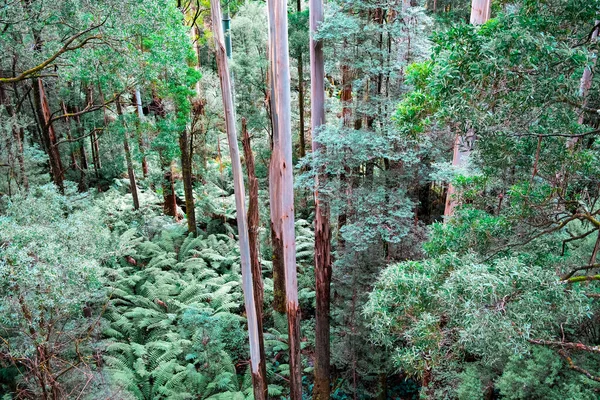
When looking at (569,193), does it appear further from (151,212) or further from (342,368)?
(151,212)

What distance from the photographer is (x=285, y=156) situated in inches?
223

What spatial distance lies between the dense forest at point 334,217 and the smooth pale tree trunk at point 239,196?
1.2 inches

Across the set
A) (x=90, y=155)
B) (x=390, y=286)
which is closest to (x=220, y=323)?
(x=390, y=286)

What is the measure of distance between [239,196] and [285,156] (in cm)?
93

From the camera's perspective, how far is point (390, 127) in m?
5.94

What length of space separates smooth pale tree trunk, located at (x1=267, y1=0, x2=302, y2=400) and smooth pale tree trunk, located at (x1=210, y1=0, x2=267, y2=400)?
0.59 meters

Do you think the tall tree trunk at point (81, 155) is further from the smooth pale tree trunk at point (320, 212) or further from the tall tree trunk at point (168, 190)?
the smooth pale tree trunk at point (320, 212)

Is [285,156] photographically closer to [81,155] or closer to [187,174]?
[187,174]

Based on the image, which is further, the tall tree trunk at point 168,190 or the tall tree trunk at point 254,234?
the tall tree trunk at point 168,190

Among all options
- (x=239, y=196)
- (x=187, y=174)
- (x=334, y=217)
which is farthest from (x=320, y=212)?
(x=187, y=174)

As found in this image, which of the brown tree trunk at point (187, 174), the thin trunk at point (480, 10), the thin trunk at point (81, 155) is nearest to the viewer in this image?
the thin trunk at point (480, 10)

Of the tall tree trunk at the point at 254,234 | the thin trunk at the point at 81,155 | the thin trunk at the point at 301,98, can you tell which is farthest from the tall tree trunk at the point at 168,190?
the tall tree trunk at the point at 254,234

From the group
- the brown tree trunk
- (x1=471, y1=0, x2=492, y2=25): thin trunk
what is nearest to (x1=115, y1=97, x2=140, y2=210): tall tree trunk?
the brown tree trunk

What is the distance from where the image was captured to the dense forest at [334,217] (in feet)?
9.55
